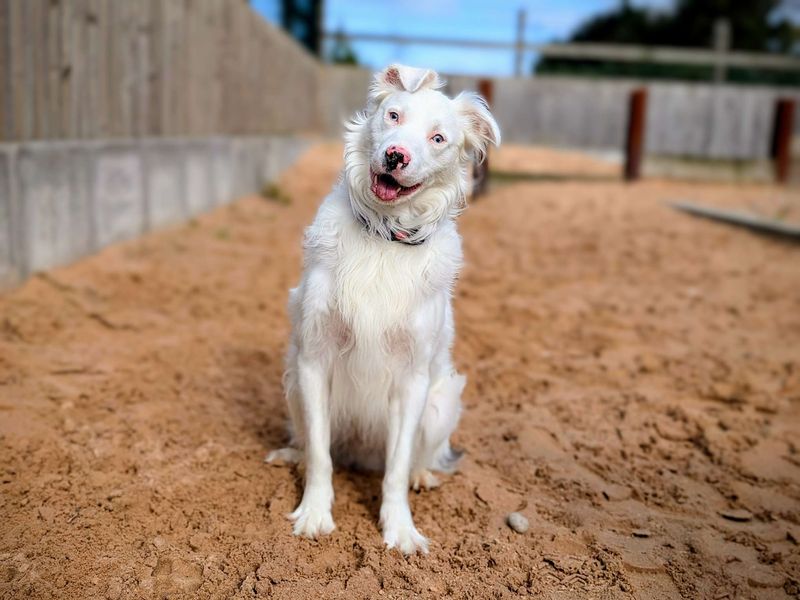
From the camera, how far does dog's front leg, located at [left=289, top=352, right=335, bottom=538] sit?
127 inches

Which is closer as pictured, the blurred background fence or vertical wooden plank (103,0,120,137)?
the blurred background fence

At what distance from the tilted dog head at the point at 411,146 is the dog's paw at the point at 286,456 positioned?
1.17 meters

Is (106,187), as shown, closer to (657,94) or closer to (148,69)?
(148,69)

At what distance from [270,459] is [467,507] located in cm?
90

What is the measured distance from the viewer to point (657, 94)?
16.8 meters

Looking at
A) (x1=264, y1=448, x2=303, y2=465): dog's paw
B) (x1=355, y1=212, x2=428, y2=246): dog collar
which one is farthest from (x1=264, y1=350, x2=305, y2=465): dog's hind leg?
(x1=355, y1=212, x2=428, y2=246): dog collar

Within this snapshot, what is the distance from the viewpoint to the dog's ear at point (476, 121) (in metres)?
3.29

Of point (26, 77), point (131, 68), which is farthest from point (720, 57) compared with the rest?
point (26, 77)

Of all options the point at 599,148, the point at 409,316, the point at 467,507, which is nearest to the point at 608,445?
the point at 467,507

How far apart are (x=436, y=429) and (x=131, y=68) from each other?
15.5 ft

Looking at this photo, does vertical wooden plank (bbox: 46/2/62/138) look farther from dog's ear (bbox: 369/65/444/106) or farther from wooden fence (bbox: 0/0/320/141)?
dog's ear (bbox: 369/65/444/106)

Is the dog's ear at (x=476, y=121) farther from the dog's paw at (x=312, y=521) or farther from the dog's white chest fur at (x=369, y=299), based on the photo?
the dog's paw at (x=312, y=521)

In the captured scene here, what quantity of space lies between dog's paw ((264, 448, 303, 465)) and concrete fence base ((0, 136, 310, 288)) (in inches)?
93.5

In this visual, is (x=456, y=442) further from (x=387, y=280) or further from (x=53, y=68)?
(x=53, y=68)
